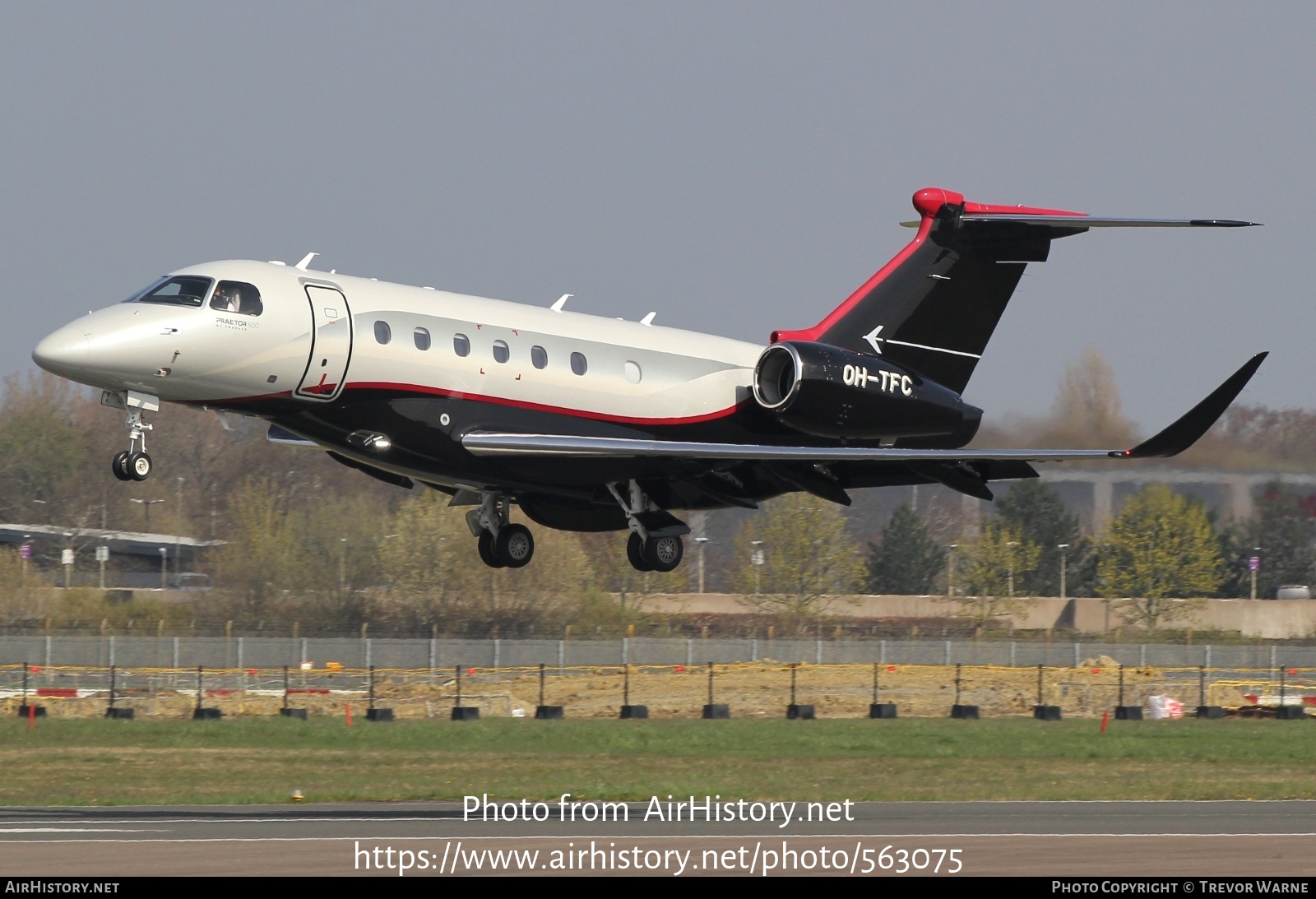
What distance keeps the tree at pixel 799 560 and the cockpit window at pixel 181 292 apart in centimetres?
3755

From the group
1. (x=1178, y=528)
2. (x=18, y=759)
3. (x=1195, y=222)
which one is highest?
(x=1195, y=222)

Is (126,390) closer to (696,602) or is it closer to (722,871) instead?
(722,871)

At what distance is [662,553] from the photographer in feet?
81.8

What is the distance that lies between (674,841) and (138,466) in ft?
24.7

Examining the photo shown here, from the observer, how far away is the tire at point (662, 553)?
979 inches

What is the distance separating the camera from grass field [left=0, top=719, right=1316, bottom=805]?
2747cm

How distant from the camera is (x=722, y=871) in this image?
17.2 meters

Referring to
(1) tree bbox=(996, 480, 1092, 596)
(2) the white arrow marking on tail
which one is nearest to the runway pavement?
(2) the white arrow marking on tail

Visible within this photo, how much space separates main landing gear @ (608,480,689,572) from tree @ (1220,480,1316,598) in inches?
1156

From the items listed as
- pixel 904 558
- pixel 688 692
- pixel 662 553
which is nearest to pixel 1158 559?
pixel 904 558

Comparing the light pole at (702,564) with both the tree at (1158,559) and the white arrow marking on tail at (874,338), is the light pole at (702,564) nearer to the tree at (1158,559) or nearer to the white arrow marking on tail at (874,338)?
the tree at (1158,559)

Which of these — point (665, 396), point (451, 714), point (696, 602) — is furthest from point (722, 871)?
point (696, 602)

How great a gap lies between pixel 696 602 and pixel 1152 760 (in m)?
28.0

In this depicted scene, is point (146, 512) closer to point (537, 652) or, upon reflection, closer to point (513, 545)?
point (537, 652)
